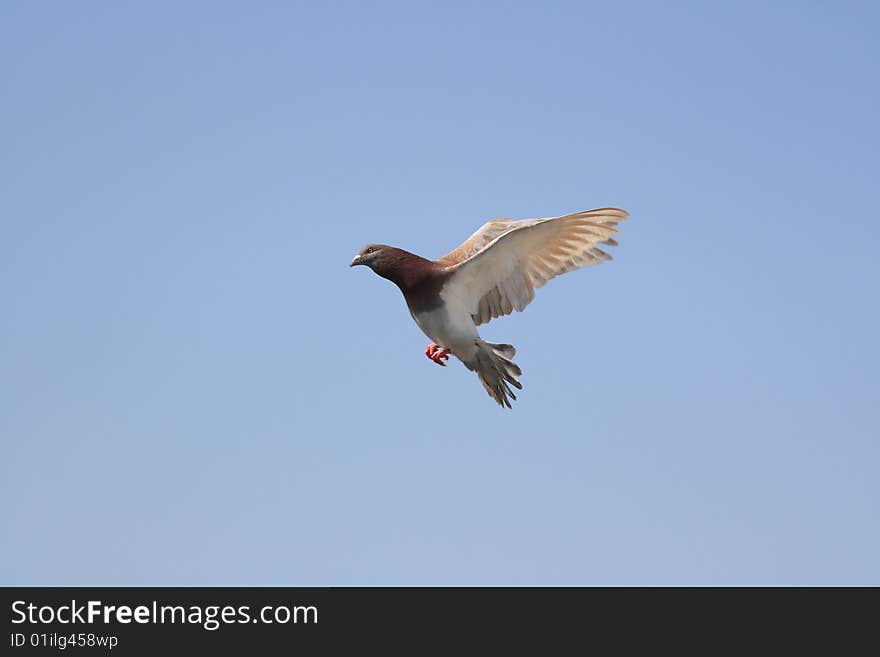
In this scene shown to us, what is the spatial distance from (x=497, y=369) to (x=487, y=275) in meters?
1.67

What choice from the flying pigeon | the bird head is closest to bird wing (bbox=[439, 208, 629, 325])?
the flying pigeon

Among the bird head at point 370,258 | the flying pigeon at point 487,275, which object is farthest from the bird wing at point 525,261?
the bird head at point 370,258

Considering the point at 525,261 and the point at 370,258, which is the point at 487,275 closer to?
the point at 525,261

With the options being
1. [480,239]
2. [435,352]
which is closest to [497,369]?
[435,352]

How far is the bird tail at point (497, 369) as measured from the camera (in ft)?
63.7

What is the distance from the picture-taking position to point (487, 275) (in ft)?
62.3

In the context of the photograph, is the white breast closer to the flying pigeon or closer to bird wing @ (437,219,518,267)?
the flying pigeon

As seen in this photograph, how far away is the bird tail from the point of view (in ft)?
63.7

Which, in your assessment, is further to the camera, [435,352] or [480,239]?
[480,239]

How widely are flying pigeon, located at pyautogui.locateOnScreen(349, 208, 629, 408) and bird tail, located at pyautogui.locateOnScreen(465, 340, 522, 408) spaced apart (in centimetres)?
2

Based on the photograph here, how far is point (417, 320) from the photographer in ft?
62.3
